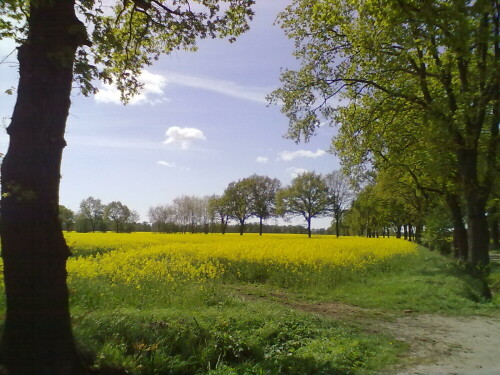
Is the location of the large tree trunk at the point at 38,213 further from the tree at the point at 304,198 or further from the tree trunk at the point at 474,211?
the tree at the point at 304,198

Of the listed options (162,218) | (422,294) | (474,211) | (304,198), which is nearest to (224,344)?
(422,294)

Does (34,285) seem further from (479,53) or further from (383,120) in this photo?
(383,120)

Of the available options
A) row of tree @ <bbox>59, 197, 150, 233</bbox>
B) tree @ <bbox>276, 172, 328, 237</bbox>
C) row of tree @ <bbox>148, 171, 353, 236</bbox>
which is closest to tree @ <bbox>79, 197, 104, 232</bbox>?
row of tree @ <bbox>59, 197, 150, 233</bbox>

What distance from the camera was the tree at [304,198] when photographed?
64.1 meters

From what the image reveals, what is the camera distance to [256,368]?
4750 millimetres

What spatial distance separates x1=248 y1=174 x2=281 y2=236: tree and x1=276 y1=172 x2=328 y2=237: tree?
12.0ft

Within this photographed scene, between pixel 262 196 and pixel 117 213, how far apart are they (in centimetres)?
3797

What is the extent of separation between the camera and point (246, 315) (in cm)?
686

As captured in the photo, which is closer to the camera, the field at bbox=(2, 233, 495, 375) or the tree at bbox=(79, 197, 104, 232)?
the field at bbox=(2, 233, 495, 375)

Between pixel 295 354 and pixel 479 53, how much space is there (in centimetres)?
1135

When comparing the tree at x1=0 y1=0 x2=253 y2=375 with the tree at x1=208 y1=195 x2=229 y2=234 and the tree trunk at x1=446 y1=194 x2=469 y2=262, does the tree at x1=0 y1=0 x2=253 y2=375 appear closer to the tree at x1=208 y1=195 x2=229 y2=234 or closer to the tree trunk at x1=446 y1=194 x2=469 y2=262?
the tree trunk at x1=446 y1=194 x2=469 y2=262

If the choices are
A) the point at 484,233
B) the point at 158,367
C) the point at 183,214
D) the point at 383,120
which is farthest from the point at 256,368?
the point at 183,214

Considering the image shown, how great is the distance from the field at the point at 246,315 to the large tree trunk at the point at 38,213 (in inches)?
25.7

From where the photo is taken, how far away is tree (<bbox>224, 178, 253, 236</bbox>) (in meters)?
68.6
